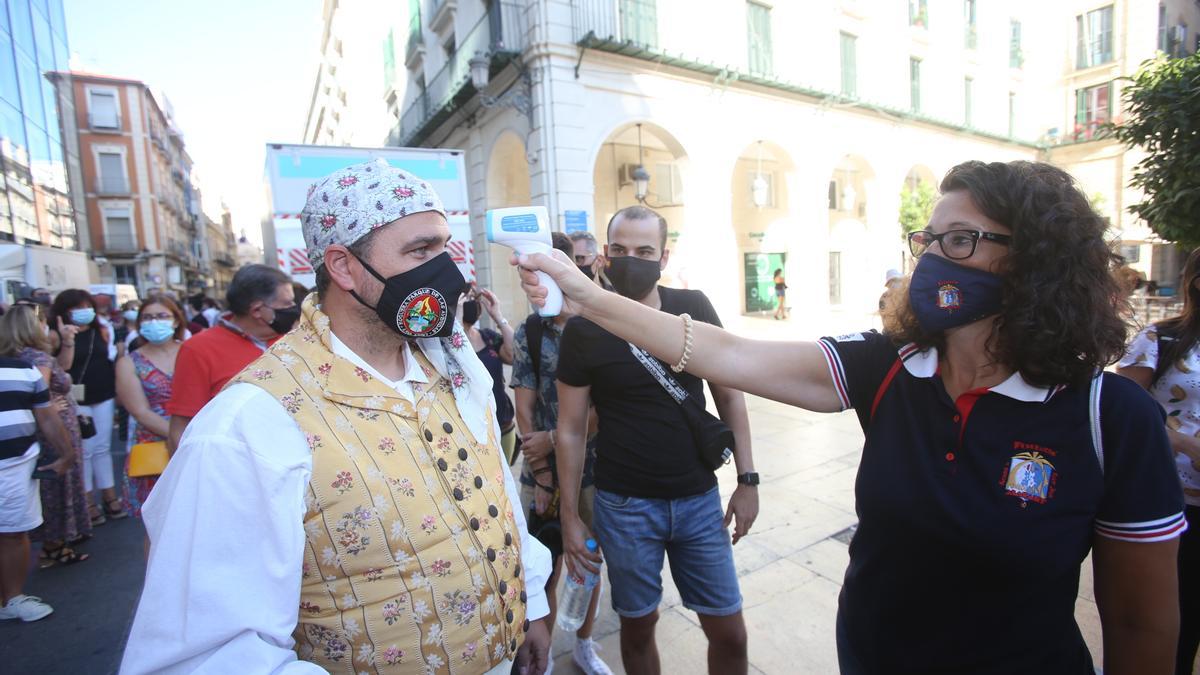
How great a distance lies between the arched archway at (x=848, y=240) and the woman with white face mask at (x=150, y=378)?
59.7 feet

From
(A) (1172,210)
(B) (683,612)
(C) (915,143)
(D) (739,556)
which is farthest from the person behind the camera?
(C) (915,143)

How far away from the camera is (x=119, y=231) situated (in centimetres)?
3559

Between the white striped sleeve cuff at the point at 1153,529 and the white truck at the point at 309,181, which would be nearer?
the white striped sleeve cuff at the point at 1153,529

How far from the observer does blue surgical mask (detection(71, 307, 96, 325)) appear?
5582 millimetres

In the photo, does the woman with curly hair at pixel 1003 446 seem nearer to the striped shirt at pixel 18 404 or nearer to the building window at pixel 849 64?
the striped shirt at pixel 18 404

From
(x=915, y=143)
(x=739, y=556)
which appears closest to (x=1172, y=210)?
(x=739, y=556)

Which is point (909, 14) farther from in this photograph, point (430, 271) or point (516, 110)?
point (430, 271)

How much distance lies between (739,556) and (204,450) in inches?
131

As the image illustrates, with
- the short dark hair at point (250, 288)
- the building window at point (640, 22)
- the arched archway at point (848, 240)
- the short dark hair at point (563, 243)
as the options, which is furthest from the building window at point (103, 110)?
the short dark hair at point (563, 243)

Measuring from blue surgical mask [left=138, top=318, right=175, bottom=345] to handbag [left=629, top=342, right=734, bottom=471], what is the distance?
148 inches

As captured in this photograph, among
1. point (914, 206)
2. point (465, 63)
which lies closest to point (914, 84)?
point (914, 206)

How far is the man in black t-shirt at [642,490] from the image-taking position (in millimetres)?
2244

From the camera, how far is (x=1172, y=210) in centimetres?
447


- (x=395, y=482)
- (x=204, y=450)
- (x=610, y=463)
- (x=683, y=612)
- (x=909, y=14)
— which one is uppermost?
(x=909, y=14)
